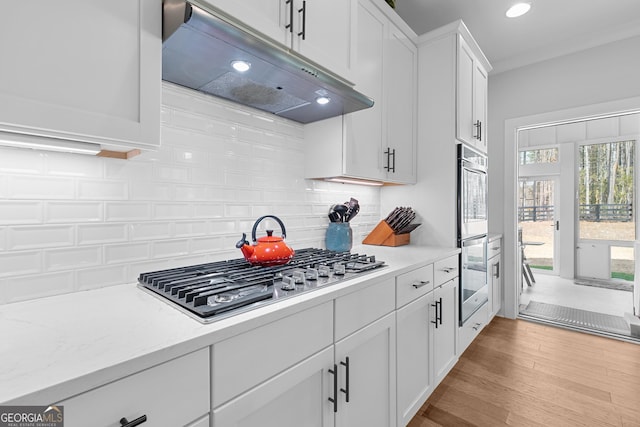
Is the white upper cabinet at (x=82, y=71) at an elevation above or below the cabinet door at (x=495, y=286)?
above

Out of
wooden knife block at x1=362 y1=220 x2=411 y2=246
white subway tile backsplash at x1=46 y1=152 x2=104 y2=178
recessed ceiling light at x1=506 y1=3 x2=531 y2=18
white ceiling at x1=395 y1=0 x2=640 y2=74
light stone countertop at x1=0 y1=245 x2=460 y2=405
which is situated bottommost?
light stone countertop at x1=0 y1=245 x2=460 y2=405

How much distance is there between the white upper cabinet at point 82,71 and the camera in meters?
0.69

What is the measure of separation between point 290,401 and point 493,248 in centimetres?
280

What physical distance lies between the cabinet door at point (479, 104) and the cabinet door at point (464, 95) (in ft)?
0.29

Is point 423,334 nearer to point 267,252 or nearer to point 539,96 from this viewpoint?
point 267,252

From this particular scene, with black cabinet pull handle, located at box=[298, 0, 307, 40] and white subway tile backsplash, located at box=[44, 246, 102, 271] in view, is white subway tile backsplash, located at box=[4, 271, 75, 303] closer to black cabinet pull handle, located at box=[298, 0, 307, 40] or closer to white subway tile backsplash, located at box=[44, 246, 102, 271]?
white subway tile backsplash, located at box=[44, 246, 102, 271]

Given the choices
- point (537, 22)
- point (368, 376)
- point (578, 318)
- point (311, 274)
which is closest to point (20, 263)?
point (311, 274)

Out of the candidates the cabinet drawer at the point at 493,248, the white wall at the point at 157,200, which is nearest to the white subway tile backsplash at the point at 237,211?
the white wall at the point at 157,200

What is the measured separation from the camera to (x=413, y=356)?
1.64m

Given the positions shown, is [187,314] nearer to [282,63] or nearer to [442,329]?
[282,63]

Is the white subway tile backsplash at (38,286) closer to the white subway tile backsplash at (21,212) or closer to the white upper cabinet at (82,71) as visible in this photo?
the white subway tile backsplash at (21,212)

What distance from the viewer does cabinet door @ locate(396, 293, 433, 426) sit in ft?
4.97

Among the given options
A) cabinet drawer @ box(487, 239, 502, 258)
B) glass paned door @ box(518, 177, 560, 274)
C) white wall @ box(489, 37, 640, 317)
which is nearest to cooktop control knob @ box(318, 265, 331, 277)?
cabinet drawer @ box(487, 239, 502, 258)

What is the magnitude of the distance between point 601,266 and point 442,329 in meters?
4.64
